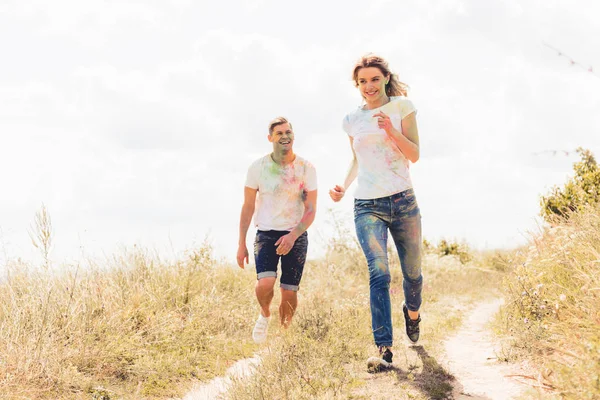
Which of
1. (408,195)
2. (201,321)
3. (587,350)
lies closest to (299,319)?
(201,321)

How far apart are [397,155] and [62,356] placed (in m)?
3.69

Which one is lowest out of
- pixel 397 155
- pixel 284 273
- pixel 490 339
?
pixel 490 339

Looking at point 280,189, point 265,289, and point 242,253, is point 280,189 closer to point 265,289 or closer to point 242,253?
point 242,253

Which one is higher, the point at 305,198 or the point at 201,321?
the point at 305,198

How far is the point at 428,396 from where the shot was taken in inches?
182

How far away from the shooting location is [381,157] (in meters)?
5.48

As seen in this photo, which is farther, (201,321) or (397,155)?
(201,321)

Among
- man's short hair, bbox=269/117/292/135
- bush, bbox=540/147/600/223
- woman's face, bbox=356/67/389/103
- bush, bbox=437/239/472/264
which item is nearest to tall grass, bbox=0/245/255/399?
man's short hair, bbox=269/117/292/135

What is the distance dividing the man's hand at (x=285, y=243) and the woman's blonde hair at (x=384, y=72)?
176 cm

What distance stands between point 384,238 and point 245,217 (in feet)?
6.05

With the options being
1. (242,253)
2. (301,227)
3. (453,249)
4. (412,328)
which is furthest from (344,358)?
(453,249)

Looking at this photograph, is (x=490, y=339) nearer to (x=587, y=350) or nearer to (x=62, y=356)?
(x=587, y=350)

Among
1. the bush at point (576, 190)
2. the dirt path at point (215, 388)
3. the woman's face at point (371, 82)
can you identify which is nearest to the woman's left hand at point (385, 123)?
the woman's face at point (371, 82)

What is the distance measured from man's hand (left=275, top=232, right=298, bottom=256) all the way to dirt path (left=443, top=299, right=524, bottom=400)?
1986 millimetres
